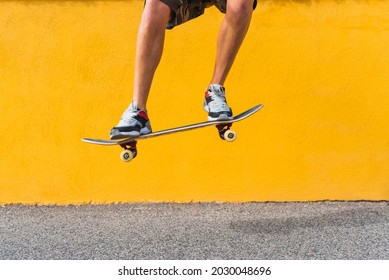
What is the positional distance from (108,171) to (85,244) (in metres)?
1.07

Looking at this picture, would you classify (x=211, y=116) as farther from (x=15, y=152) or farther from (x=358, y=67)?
(x=15, y=152)

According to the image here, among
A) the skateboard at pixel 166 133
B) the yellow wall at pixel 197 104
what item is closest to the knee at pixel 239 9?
the skateboard at pixel 166 133

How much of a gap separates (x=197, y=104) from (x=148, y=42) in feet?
6.07

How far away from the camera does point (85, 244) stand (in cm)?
488

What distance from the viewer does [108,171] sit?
5820 millimetres

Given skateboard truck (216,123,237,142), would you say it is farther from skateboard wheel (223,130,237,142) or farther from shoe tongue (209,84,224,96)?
shoe tongue (209,84,224,96)

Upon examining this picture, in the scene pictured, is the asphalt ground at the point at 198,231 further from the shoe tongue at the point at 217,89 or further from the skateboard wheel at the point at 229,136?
the shoe tongue at the point at 217,89

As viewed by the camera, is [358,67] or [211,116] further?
[358,67]

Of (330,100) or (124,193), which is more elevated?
(330,100)

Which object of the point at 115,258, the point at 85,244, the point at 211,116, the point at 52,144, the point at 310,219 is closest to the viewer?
the point at 211,116

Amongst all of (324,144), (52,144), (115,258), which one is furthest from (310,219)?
(52,144)

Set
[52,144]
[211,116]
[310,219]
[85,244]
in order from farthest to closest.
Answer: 1. [52,144]
2. [310,219]
3. [85,244]
4. [211,116]

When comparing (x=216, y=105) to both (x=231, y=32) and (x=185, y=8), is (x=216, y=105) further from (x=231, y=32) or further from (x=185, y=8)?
(x=185, y=8)

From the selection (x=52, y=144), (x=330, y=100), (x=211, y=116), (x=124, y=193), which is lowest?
(x=124, y=193)
